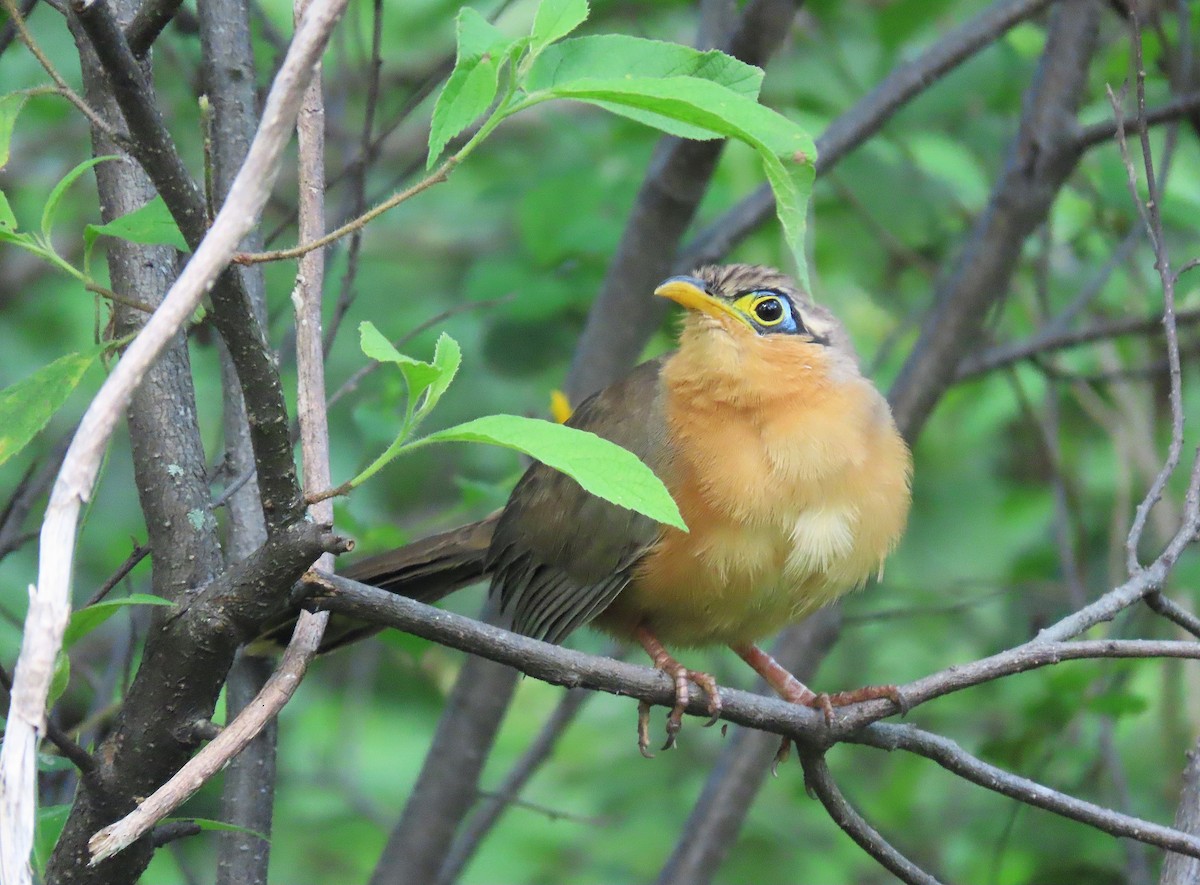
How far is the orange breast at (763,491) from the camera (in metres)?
3.84

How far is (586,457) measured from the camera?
181 cm

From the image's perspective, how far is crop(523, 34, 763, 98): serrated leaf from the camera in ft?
6.22

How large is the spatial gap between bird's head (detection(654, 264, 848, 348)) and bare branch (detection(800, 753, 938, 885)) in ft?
5.46

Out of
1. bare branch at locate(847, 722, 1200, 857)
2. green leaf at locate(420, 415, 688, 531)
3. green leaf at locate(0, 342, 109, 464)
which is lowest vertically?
green leaf at locate(0, 342, 109, 464)

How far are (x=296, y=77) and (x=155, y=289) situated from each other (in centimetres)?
123

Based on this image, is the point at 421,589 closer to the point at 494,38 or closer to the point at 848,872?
the point at 494,38

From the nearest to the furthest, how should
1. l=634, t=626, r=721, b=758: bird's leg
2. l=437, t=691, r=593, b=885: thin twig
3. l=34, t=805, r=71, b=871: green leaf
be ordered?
l=34, t=805, r=71, b=871: green leaf < l=634, t=626, r=721, b=758: bird's leg < l=437, t=691, r=593, b=885: thin twig

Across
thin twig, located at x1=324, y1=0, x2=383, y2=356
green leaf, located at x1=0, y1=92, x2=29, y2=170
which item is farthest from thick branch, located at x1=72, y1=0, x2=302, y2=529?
thin twig, located at x1=324, y1=0, x2=383, y2=356

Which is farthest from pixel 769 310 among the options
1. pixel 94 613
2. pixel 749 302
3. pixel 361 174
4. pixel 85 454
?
pixel 85 454

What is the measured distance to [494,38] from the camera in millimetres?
1861

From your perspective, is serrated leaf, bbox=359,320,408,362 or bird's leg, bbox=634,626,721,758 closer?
serrated leaf, bbox=359,320,408,362

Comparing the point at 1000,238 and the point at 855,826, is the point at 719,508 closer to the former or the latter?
the point at 855,826

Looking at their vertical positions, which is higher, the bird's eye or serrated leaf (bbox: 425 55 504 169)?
the bird's eye

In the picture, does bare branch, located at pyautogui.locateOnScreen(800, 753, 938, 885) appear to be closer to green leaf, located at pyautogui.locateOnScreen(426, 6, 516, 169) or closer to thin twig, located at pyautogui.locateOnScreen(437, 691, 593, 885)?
green leaf, located at pyautogui.locateOnScreen(426, 6, 516, 169)
